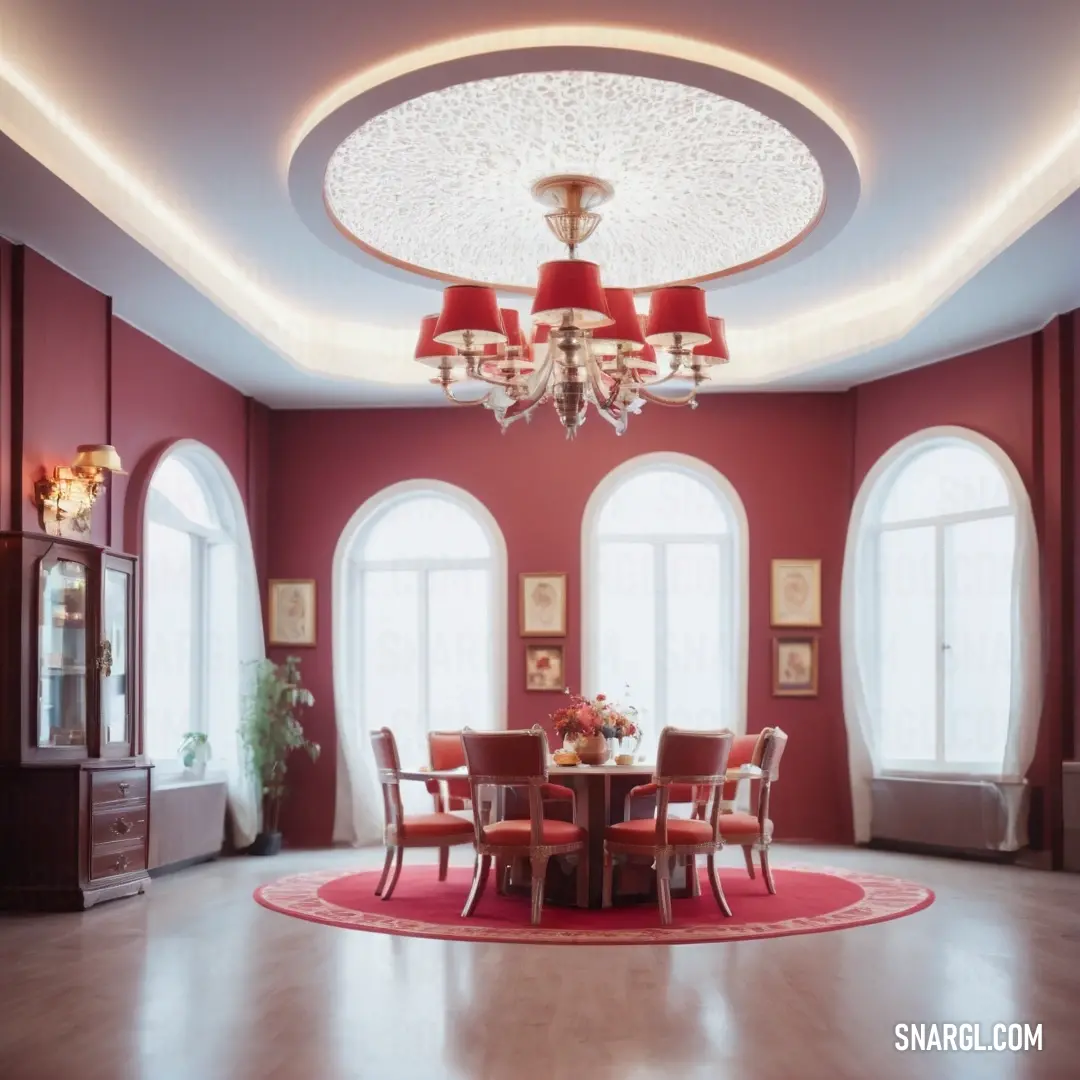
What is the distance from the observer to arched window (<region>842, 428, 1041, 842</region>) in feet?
Result: 28.6

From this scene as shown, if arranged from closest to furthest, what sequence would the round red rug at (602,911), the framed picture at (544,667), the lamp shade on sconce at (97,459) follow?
the round red rug at (602,911), the lamp shade on sconce at (97,459), the framed picture at (544,667)

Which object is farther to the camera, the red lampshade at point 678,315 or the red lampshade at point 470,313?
the red lampshade at point 678,315

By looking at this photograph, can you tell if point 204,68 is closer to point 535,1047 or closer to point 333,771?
point 535,1047

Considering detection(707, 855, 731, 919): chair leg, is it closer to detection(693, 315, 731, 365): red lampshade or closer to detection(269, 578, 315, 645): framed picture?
detection(693, 315, 731, 365): red lampshade

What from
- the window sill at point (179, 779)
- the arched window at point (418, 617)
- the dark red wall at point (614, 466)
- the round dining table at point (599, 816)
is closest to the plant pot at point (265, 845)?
the window sill at point (179, 779)

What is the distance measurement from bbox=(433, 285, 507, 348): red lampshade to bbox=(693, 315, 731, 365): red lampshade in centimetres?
107

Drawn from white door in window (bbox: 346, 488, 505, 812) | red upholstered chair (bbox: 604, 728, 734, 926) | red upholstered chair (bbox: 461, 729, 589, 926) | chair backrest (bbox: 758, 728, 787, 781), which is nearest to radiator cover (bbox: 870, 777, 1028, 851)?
chair backrest (bbox: 758, 728, 787, 781)

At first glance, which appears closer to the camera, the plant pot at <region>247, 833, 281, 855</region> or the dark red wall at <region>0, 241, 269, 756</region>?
the dark red wall at <region>0, 241, 269, 756</region>

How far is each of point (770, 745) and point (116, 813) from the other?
11.5 feet

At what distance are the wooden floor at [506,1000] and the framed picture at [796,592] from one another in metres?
3.58

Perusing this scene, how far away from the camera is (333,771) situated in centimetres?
1027

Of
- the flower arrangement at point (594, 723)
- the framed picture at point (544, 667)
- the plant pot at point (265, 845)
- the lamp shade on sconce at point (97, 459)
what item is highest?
the lamp shade on sconce at point (97, 459)

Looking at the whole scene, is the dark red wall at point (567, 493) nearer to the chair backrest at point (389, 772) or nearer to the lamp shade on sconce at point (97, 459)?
the chair backrest at point (389, 772)

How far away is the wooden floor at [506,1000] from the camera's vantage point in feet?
13.0
